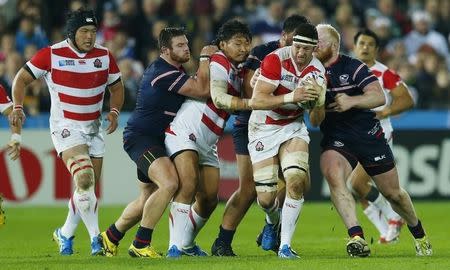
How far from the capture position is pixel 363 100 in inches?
504

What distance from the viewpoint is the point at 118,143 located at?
21.0 metres

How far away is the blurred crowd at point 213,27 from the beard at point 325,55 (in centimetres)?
891

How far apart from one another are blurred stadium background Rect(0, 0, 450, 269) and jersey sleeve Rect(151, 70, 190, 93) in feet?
15.8

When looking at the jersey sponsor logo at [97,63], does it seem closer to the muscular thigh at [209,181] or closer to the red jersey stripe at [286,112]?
the muscular thigh at [209,181]

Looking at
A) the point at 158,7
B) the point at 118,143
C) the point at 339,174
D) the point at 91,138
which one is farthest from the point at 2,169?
the point at 339,174

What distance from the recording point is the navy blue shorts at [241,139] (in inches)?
531

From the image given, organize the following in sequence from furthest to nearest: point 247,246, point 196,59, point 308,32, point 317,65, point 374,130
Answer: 1. point 196,59
2. point 247,246
3. point 374,130
4. point 317,65
5. point 308,32

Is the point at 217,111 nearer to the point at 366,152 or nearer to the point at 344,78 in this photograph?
the point at 344,78

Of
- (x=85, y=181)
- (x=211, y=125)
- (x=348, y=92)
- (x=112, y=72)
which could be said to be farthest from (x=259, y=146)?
(x=112, y=72)

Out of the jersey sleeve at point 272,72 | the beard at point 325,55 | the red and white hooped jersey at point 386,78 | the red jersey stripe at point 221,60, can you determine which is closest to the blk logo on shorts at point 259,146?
the jersey sleeve at point 272,72

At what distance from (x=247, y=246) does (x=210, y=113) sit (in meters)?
2.36

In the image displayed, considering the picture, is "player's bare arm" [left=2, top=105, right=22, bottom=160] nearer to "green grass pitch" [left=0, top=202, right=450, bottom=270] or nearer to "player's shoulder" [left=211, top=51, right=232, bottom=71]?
"green grass pitch" [left=0, top=202, right=450, bottom=270]

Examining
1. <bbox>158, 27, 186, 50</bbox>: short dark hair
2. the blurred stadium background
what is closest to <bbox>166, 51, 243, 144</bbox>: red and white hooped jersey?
<bbox>158, 27, 186, 50</bbox>: short dark hair

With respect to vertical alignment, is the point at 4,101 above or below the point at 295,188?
above
